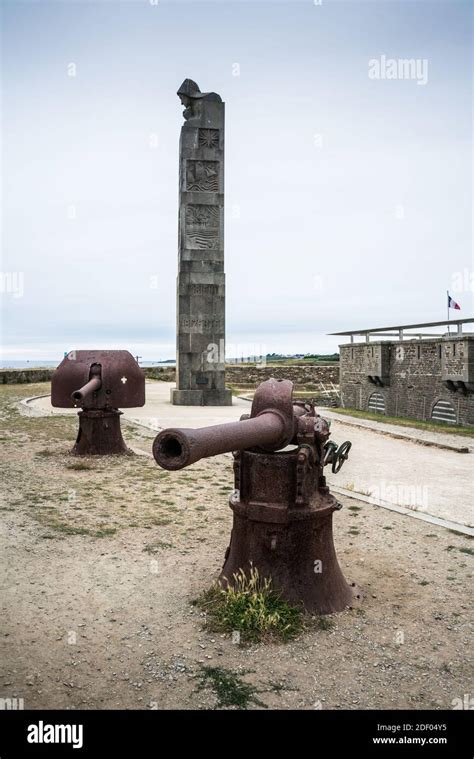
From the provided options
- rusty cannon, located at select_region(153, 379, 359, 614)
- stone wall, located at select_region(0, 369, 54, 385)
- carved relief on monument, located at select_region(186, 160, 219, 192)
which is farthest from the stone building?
stone wall, located at select_region(0, 369, 54, 385)

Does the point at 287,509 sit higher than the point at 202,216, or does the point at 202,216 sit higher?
the point at 202,216

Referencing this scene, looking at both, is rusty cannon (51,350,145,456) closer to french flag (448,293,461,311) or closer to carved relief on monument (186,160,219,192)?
carved relief on monument (186,160,219,192)

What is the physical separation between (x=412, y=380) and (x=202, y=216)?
875cm

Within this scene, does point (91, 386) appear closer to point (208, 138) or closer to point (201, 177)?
point (201, 177)

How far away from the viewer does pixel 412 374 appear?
1806cm

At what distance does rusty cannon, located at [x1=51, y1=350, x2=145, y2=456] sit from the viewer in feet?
31.3

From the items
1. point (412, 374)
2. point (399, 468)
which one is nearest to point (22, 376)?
point (412, 374)

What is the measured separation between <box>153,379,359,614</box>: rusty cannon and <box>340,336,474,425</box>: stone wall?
41.0 ft

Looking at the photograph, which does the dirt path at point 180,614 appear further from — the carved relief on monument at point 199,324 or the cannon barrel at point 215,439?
the carved relief on monument at point 199,324

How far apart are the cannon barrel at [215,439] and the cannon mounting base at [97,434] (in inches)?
246

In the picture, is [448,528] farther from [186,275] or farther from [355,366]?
[355,366]

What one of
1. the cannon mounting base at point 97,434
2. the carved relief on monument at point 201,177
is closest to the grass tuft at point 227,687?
the cannon mounting base at point 97,434

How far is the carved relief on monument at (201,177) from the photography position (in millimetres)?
19188

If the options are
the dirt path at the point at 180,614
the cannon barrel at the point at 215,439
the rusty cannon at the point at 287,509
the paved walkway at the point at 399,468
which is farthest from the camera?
the paved walkway at the point at 399,468
